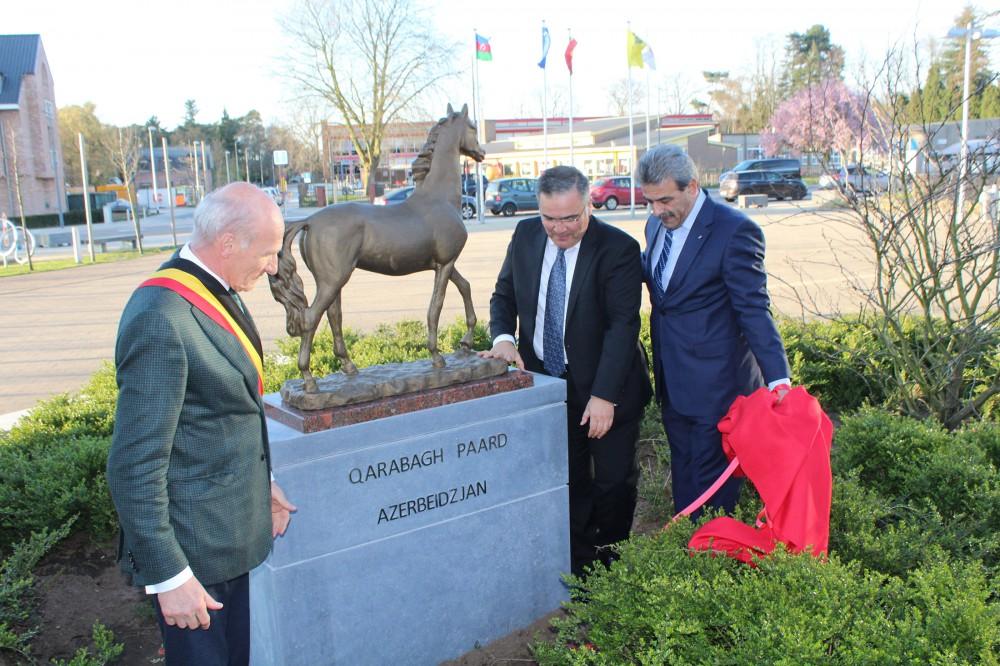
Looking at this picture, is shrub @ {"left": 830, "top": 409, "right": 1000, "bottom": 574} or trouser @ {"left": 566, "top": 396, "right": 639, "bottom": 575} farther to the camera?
trouser @ {"left": 566, "top": 396, "right": 639, "bottom": 575}

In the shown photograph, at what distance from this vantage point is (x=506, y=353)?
3713 millimetres

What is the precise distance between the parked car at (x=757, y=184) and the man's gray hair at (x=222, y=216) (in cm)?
3185

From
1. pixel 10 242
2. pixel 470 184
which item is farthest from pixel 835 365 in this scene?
pixel 470 184

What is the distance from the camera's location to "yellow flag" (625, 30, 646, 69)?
30406 mm

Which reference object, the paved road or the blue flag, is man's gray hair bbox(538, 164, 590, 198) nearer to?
the paved road

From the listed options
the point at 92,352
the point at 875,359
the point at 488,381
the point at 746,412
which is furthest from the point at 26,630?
the point at 92,352

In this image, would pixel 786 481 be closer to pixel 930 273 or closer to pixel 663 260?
pixel 663 260

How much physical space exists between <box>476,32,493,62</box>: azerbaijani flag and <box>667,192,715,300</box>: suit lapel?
2549 cm

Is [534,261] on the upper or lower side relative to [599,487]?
upper

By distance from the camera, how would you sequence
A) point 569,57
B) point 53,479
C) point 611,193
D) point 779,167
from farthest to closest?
point 779,167 < point 611,193 < point 569,57 < point 53,479

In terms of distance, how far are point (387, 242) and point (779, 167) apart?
3372 cm

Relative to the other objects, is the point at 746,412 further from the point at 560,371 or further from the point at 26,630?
the point at 26,630

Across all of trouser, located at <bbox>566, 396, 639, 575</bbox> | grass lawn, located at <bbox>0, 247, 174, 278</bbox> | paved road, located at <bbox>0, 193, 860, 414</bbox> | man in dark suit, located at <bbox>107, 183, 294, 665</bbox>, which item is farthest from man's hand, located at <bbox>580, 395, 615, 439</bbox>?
grass lawn, located at <bbox>0, 247, 174, 278</bbox>

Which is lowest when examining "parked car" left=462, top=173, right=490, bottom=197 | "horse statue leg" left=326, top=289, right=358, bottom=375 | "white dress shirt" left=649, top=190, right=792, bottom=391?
"horse statue leg" left=326, top=289, right=358, bottom=375
